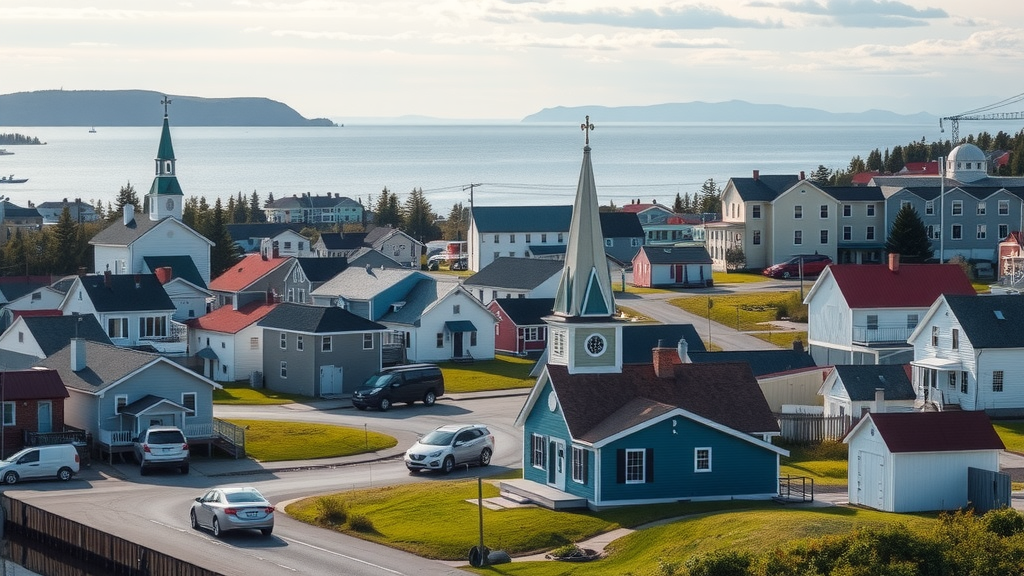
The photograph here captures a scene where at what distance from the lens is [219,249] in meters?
126

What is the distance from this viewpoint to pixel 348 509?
43.0 metres

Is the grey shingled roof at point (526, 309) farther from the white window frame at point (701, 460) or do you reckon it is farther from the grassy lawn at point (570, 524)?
the white window frame at point (701, 460)

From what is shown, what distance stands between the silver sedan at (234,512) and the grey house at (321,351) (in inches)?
1272

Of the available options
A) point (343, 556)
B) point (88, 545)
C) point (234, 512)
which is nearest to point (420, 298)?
point (234, 512)

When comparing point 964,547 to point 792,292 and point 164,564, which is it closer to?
point 164,564

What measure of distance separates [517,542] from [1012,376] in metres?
32.9

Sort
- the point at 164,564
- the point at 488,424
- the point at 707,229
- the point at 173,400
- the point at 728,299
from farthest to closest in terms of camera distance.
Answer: the point at 707,229 < the point at 728,299 < the point at 488,424 < the point at 173,400 < the point at 164,564

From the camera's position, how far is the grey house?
7225 cm

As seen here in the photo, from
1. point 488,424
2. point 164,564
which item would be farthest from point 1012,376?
point 164,564

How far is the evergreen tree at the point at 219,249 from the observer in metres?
124

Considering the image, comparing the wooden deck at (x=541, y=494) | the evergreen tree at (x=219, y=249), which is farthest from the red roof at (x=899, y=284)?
the evergreen tree at (x=219, y=249)

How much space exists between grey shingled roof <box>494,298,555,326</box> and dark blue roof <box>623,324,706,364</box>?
16.1 metres

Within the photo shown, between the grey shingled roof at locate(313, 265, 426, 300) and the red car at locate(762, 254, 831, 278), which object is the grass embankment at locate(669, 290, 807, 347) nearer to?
the red car at locate(762, 254, 831, 278)

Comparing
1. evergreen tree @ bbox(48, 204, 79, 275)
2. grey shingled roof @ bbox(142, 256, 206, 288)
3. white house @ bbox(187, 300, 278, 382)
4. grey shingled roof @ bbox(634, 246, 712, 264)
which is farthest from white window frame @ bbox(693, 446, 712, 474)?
evergreen tree @ bbox(48, 204, 79, 275)
